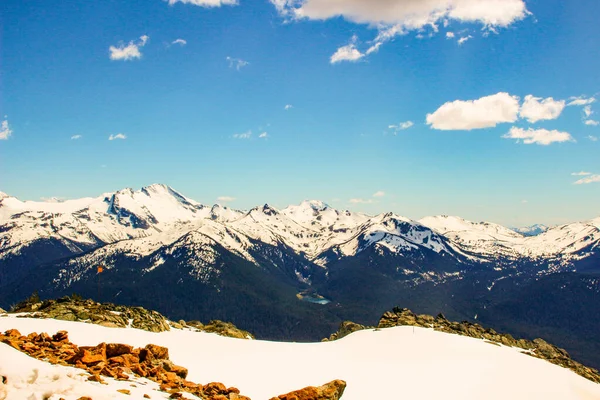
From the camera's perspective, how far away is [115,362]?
835 inches

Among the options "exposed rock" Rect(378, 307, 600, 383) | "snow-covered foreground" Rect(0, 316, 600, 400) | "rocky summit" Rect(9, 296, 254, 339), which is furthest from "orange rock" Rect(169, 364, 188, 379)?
"exposed rock" Rect(378, 307, 600, 383)

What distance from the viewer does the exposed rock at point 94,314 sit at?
39312mm

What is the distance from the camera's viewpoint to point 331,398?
22.7 m

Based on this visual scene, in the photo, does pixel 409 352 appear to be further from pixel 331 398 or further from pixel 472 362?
pixel 331 398

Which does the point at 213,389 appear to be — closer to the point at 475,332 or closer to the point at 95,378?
the point at 95,378

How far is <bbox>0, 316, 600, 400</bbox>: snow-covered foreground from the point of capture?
96.1 feet

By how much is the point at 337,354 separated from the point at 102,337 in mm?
24029

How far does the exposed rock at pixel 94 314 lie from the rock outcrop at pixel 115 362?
16.7 metres

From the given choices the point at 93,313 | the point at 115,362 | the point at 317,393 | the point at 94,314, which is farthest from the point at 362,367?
the point at 93,313

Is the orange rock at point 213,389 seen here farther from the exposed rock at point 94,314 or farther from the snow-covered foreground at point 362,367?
Result: the exposed rock at point 94,314

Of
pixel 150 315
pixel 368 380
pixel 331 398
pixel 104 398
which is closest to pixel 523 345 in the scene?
pixel 368 380

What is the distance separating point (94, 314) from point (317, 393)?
103 ft

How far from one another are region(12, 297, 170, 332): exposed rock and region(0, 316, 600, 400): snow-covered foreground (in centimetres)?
316

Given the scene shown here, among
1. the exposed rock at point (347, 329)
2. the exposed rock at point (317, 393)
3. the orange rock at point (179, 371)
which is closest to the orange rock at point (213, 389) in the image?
the orange rock at point (179, 371)
